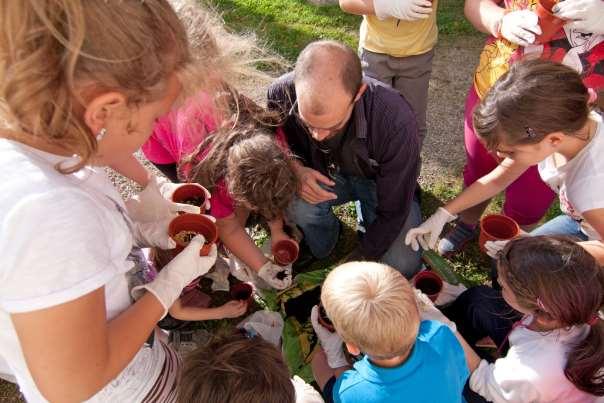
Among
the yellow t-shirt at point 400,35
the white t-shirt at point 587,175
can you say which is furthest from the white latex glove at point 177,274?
the yellow t-shirt at point 400,35

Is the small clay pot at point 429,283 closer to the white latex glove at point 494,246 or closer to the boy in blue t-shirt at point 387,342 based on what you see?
the white latex glove at point 494,246

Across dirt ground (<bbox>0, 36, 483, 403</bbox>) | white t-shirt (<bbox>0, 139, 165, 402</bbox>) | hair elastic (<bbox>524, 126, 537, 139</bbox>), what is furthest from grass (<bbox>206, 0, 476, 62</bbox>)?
white t-shirt (<bbox>0, 139, 165, 402</bbox>)

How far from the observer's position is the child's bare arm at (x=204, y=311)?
2.46 metres

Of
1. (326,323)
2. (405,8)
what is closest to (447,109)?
(405,8)

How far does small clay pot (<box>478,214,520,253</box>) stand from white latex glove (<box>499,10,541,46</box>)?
899 millimetres

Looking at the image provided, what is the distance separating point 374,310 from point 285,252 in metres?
1.11

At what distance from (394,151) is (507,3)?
3.46 ft

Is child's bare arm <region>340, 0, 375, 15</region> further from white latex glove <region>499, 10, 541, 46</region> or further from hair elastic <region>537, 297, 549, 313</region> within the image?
hair elastic <region>537, 297, 549, 313</region>

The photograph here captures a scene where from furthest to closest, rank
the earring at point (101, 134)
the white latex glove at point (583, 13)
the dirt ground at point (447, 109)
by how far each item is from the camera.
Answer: the dirt ground at point (447, 109) < the white latex glove at point (583, 13) < the earring at point (101, 134)

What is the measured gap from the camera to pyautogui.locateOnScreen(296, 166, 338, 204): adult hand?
2.61 meters

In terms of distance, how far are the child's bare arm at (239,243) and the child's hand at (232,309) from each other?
9.1 inches

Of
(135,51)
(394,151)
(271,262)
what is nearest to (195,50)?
(135,51)

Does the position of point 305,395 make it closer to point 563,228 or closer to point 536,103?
point 536,103

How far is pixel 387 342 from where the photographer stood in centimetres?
165
